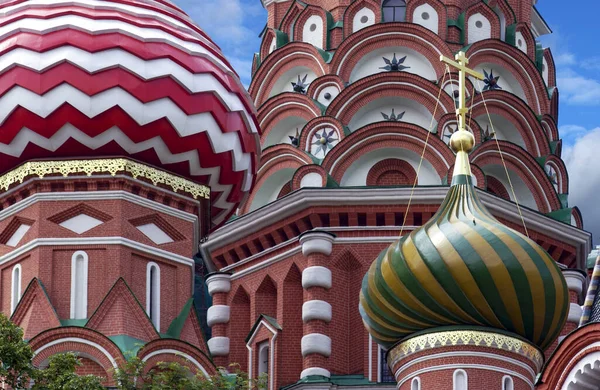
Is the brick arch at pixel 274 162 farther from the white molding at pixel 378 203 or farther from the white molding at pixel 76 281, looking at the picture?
the white molding at pixel 76 281

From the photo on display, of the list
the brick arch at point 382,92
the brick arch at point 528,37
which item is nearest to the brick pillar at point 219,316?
the brick arch at point 382,92

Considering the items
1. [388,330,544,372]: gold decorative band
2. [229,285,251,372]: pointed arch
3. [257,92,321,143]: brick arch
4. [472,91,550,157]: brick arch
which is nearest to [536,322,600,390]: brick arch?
[388,330,544,372]: gold decorative band

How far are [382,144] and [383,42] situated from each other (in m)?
1.84

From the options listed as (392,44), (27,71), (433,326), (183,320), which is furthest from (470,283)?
(392,44)

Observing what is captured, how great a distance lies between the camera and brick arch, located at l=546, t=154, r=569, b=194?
1351 inches

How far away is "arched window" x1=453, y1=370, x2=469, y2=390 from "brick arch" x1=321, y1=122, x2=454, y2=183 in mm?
7296

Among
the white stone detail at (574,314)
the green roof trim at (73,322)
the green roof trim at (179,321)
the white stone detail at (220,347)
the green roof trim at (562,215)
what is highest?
the green roof trim at (562,215)

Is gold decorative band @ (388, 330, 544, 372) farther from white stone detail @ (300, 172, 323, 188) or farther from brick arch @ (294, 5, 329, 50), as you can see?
brick arch @ (294, 5, 329, 50)

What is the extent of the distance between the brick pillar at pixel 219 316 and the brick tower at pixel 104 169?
3883 millimetres

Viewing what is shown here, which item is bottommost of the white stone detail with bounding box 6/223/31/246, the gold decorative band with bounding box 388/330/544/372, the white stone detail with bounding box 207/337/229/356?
the gold decorative band with bounding box 388/330/544/372

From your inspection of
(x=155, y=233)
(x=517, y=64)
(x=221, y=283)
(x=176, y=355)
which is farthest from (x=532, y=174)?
(x=176, y=355)

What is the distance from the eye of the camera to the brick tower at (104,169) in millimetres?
28078

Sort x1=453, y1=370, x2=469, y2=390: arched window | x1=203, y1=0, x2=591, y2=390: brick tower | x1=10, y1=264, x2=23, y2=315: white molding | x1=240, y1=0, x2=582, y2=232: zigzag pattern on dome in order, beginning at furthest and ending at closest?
x1=240, y1=0, x2=582, y2=232: zigzag pattern on dome
x1=203, y1=0, x2=591, y2=390: brick tower
x1=10, y1=264, x2=23, y2=315: white molding
x1=453, y1=370, x2=469, y2=390: arched window

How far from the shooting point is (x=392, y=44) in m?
33.9
